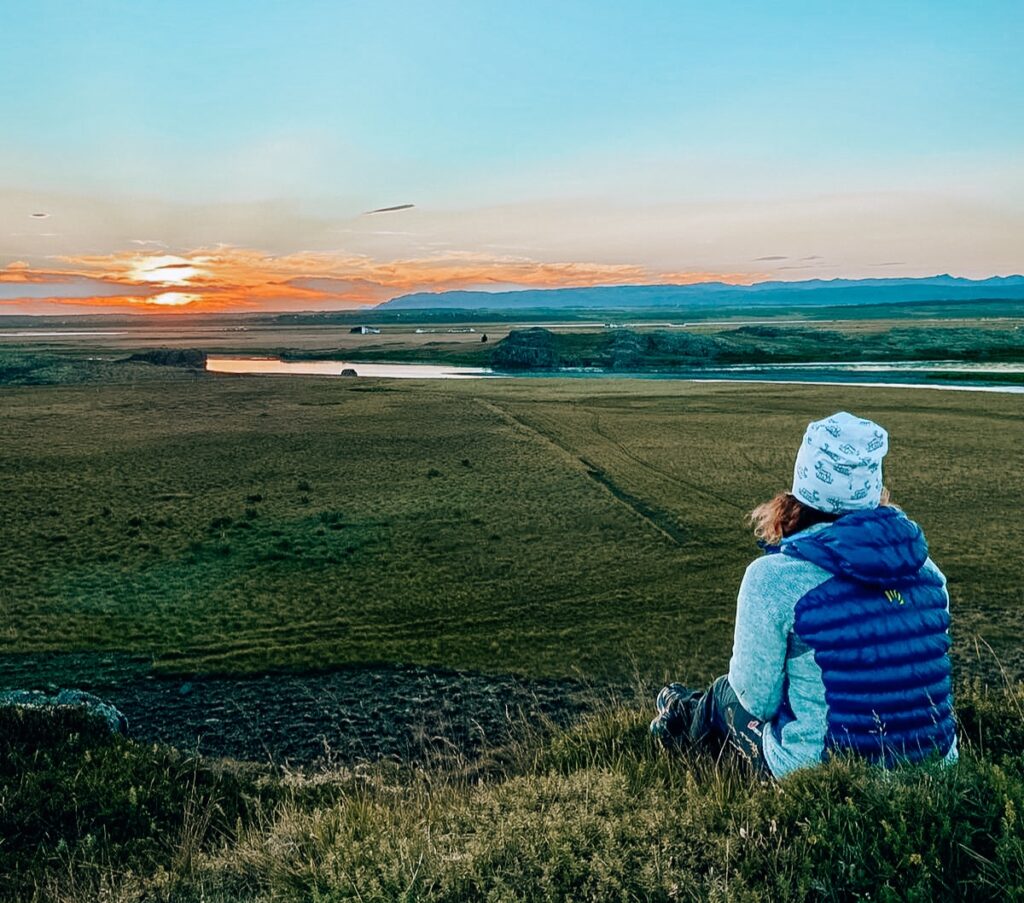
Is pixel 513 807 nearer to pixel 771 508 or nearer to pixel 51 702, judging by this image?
pixel 771 508

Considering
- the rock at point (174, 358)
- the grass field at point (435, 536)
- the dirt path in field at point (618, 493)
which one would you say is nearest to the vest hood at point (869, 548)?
the grass field at point (435, 536)

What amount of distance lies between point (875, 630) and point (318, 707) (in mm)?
8893

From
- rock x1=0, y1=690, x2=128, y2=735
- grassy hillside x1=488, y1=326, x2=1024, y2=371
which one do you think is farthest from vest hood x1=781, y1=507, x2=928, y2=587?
grassy hillside x1=488, y1=326, x2=1024, y2=371

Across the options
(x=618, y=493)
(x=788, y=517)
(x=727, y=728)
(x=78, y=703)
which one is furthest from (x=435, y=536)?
(x=788, y=517)

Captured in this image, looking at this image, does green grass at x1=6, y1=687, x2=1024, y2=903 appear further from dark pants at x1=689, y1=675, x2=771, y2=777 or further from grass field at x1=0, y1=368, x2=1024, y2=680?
grass field at x1=0, y1=368, x2=1024, y2=680

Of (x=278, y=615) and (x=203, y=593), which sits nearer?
(x=278, y=615)

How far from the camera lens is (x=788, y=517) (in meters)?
4.71

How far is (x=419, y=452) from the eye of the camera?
3016cm

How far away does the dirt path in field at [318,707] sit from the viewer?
32.8 ft

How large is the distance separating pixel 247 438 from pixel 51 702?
26.2 metres

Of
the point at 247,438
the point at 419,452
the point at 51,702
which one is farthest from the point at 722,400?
the point at 51,702

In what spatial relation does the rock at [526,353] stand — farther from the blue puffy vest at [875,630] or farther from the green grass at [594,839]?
the blue puffy vest at [875,630]

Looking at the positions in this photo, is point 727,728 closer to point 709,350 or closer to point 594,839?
point 594,839

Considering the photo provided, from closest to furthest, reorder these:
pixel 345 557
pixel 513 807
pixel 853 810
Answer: pixel 853 810, pixel 513 807, pixel 345 557
